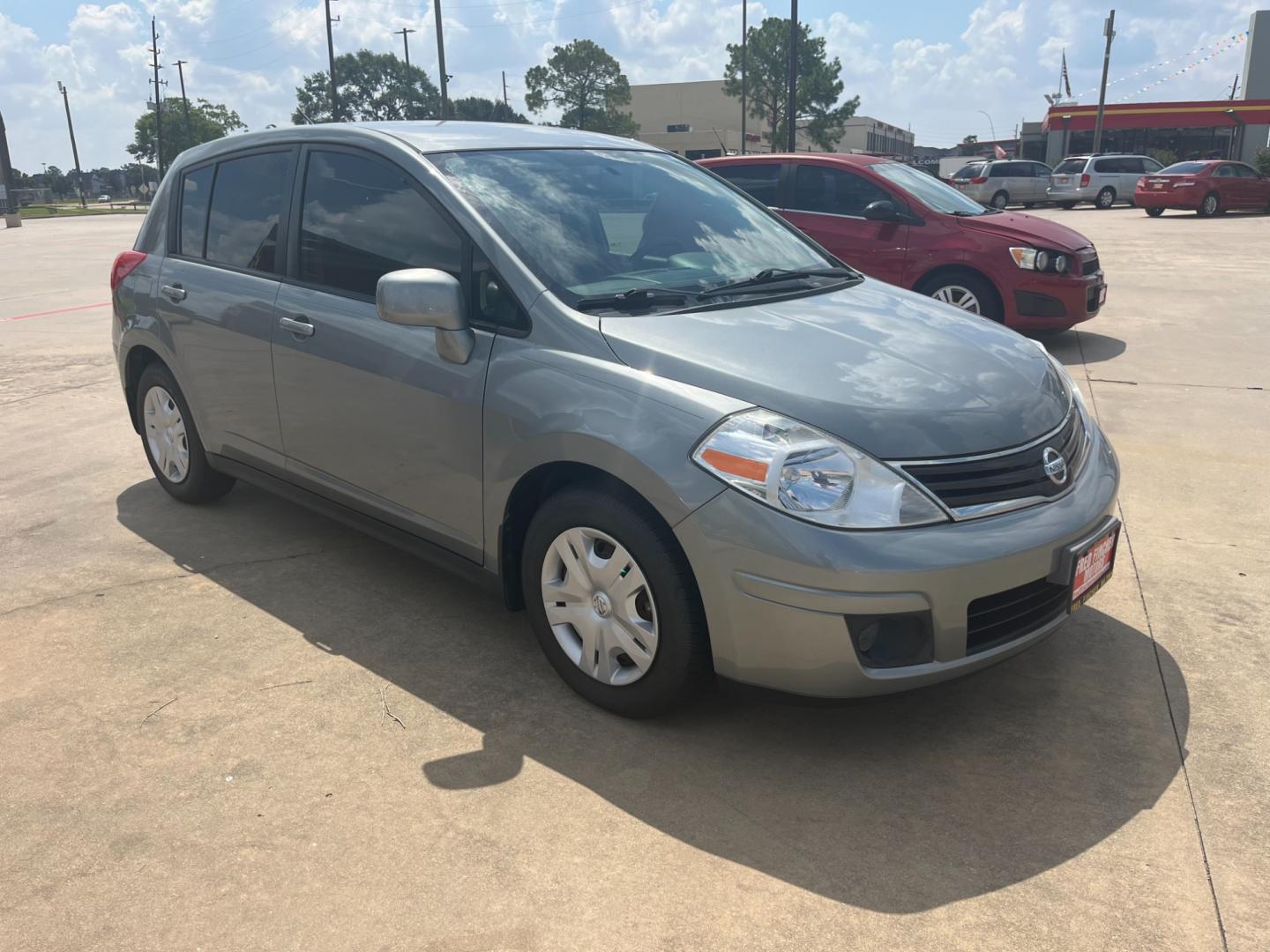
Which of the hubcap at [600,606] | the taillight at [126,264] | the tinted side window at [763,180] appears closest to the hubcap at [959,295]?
the tinted side window at [763,180]

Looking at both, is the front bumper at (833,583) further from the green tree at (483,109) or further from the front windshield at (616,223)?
the green tree at (483,109)

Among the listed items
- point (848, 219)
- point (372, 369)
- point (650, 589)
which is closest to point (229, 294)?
point (372, 369)

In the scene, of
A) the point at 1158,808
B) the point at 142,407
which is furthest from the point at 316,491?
the point at 1158,808

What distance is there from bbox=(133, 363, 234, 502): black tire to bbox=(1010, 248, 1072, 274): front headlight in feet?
20.6

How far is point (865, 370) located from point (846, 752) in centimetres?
110

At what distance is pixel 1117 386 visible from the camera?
7.49 meters

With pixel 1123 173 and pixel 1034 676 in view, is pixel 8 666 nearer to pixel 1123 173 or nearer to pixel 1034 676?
pixel 1034 676

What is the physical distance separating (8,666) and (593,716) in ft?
6.65

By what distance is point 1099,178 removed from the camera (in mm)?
32344

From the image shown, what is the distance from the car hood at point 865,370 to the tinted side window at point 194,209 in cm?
243

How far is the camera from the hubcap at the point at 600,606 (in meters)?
3.01

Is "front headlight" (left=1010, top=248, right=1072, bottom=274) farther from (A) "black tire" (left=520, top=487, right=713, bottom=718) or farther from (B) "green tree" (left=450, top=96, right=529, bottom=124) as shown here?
(B) "green tree" (left=450, top=96, right=529, bottom=124)

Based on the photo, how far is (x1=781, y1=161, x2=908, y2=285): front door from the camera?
8.73 m

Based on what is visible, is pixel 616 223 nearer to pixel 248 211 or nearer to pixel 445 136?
pixel 445 136
